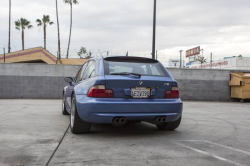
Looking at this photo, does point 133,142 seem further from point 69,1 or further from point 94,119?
point 69,1

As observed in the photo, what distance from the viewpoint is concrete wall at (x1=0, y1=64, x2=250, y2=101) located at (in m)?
14.3

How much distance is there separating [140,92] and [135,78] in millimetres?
249

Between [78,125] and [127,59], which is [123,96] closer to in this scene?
[127,59]

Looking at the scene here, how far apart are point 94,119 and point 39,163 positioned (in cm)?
136

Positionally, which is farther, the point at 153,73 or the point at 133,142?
the point at 153,73

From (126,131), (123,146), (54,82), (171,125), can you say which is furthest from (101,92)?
(54,82)

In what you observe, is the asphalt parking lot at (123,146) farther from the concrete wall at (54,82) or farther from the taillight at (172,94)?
the concrete wall at (54,82)

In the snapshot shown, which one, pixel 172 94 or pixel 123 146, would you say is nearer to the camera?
pixel 123 146

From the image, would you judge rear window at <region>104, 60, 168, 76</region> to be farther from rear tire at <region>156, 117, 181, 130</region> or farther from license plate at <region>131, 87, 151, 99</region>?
rear tire at <region>156, 117, 181, 130</region>

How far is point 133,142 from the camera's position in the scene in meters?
4.12

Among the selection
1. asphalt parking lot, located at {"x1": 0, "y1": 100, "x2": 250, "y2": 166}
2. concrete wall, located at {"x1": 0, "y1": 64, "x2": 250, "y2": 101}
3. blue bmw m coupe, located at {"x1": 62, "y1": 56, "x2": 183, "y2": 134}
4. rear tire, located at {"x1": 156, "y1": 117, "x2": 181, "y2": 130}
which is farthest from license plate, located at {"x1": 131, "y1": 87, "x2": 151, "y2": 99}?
concrete wall, located at {"x1": 0, "y1": 64, "x2": 250, "y2": 101}

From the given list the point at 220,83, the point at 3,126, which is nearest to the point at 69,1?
the point at 220,83

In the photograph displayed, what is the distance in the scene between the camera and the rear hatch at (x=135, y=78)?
4305mm

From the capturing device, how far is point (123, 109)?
425 centimetres
